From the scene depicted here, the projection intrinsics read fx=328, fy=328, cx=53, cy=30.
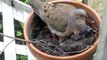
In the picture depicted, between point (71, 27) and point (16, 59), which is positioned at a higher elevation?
point (71, 27)

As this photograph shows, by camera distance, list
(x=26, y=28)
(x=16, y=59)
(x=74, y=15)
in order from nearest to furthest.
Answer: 1. (x=74, y=15)
2. (x=26, y=28)
3. (x=16, y=59)

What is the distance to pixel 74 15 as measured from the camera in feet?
5.11

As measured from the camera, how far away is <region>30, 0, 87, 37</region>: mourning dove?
1562 millimetres

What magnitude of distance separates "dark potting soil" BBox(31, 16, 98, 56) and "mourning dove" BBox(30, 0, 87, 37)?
0.17ft

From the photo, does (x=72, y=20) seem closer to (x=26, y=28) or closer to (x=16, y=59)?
(x=26, y=28)

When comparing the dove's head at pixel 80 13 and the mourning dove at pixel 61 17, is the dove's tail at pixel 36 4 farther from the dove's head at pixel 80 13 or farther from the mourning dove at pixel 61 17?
the dove's head at pixel 80 13

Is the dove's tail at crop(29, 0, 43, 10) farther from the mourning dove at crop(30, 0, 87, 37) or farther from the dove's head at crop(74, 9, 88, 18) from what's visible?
the dove's head at crop(74, 9, 88, 18)

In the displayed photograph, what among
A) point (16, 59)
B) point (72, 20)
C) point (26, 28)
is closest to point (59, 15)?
point (72, 20)

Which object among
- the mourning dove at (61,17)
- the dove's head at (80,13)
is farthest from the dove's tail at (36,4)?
the dove's head at (80,13)

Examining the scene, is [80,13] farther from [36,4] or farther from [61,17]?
[36,4]

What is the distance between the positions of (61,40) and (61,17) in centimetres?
13

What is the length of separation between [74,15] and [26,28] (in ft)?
0.88

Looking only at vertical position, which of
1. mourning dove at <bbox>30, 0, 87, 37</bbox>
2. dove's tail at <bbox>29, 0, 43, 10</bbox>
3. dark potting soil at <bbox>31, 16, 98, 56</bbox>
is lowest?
dark potting soil at <bbox>31, 16, 98, 56</bbox>

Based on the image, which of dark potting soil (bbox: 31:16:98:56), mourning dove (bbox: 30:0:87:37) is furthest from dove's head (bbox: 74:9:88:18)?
dark potting soil (bbox: 31:16:98:56)
